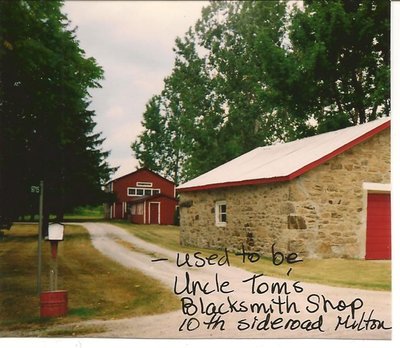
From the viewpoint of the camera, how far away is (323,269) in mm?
6340

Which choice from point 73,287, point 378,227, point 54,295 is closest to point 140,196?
point 73,287

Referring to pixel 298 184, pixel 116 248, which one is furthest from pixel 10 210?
pixel 298 184

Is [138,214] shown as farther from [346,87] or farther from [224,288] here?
[346,87]

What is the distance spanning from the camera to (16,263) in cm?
A: 578

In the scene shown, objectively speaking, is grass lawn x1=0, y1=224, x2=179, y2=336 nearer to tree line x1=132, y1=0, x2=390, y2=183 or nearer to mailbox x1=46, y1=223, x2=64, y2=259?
mailbox x1=46, y1=223, x2=64, y2=259

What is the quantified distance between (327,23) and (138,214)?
5.81m

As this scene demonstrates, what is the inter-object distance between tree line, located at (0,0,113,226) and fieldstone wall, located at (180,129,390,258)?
6.68ft

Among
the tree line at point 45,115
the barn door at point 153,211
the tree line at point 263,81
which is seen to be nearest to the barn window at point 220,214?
the tree line at point 263,81

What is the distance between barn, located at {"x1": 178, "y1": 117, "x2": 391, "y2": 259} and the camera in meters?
7.14

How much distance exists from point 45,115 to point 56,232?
1.61 m

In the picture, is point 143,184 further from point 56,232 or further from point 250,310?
point 250,310

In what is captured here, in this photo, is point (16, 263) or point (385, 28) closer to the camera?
point (16, 263)

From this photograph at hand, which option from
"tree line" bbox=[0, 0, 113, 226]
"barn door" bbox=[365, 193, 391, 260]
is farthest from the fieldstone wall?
"tree line" bbox=[0, 0, 113, 226]

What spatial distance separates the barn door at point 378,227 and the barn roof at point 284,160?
1.21m
